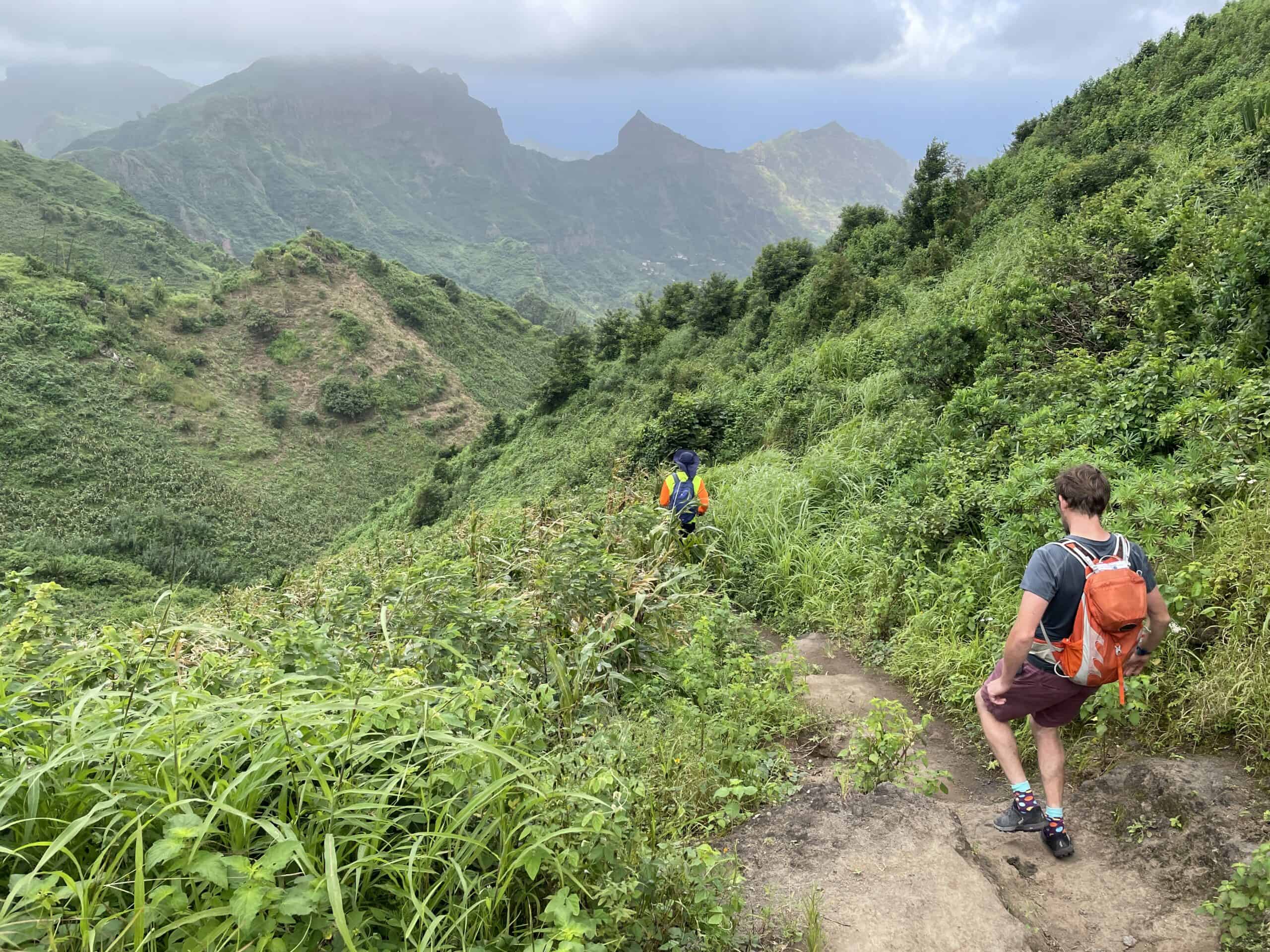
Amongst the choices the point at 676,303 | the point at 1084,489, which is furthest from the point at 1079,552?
the point at 676,303

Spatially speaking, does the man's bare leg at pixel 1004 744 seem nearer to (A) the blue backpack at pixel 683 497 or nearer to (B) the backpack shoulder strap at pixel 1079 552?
(B) the backpack shoulder strap at pixel 1079 552

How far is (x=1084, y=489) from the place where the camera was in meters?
2.55

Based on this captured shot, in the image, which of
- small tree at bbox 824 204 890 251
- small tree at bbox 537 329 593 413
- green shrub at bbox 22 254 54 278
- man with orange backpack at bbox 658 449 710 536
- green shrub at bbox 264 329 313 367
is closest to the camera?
man with orange backpack at bbox 658 449 710 536

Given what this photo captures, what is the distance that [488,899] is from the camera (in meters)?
1.66

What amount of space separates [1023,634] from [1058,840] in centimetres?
81

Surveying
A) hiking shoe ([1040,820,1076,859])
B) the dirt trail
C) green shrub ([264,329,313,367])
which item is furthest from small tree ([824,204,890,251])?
green shrub ([264,329,313,367])

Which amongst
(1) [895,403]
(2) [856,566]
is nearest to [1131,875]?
(2) [856,566]

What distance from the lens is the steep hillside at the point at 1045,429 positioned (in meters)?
3.31

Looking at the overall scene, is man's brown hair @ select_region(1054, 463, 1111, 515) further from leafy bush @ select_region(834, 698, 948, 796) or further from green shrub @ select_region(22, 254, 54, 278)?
green shrub @ select_region(22, 254, 54, 278)

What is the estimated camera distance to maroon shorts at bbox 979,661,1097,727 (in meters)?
2.65

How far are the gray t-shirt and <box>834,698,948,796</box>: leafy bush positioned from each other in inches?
28.5

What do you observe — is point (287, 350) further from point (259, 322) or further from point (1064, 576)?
point (1064, 576)

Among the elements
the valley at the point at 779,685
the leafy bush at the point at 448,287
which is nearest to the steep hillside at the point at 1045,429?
the valley at the point at 779,685

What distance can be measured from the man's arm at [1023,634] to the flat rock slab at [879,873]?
0.62 metres
